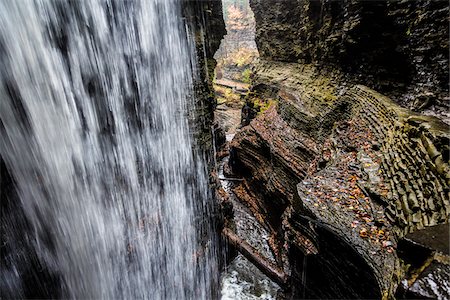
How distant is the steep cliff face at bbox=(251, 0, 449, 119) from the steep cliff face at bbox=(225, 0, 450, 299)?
4 centimetres

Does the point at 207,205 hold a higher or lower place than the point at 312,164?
lower

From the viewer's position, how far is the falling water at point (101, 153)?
4.06 meters

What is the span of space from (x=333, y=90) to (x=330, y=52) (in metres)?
2.57

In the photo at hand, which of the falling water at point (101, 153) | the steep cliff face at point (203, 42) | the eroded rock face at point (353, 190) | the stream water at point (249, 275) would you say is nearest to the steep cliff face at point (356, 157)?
the eroded rock face at point (353, 190)

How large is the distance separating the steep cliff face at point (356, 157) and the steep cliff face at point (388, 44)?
0.14ft

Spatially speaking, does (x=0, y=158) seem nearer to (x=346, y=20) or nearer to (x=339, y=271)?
(x=339, y=271)

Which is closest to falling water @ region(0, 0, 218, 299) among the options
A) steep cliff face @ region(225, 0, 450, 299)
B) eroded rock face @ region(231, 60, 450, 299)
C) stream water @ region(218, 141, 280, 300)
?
stream water @ region(218, 141, 280, 300)

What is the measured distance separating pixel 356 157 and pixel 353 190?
170cm

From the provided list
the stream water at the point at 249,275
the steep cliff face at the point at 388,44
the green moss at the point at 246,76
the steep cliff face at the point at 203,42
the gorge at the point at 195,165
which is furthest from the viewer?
the green moss at the point at 246,76

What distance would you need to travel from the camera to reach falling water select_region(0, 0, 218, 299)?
406cm

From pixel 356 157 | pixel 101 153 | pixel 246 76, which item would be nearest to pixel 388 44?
pixel 356 157

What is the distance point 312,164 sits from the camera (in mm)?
9477

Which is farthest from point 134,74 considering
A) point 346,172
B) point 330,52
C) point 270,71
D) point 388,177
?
point 270,71

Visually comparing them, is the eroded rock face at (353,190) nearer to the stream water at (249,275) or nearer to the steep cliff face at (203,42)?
the stream water at (249,275)
